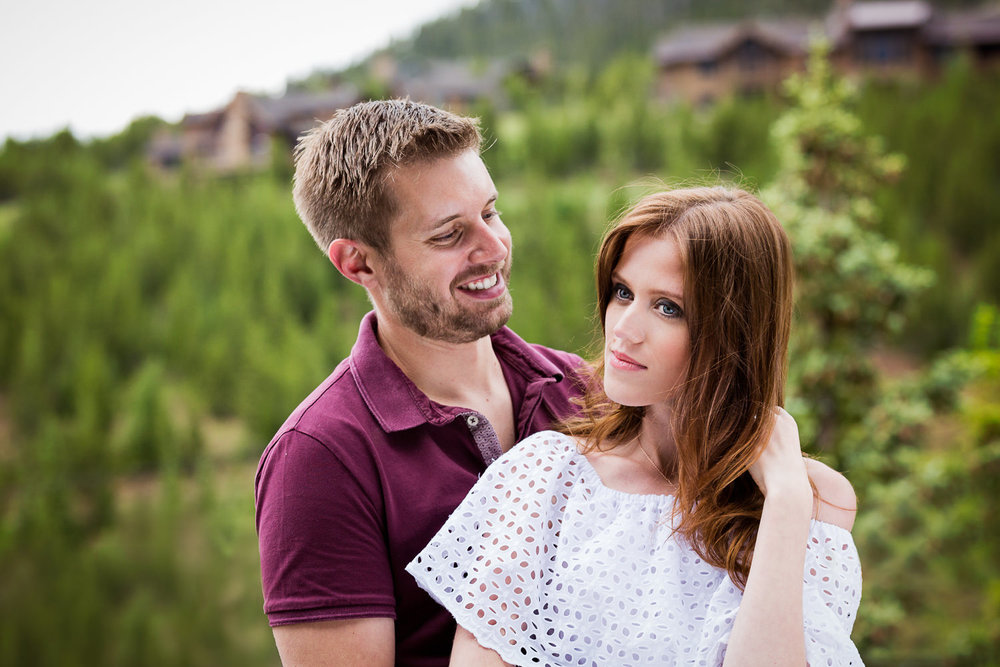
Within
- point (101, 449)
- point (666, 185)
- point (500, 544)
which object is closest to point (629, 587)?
point (500, 544)

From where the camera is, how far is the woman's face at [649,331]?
1555mm

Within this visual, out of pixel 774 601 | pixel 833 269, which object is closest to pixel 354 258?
pixel 774 601

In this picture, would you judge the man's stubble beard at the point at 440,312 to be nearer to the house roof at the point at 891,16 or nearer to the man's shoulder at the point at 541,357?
the man's shoulder at the point at 541,357

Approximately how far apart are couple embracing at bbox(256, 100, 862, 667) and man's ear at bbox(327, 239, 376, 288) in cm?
7

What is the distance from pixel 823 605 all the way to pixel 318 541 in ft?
2.85

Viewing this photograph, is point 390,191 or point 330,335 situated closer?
point 390,191

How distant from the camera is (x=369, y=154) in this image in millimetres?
1750

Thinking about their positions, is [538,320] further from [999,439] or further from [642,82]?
[642,82]

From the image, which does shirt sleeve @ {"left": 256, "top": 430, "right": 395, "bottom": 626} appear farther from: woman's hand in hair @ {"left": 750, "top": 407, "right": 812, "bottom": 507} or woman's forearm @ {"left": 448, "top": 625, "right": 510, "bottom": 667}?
woman's hand in hair @ {"left": 750, "top": 407, "right": 812, "bottom": 507}

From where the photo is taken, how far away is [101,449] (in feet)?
33.7

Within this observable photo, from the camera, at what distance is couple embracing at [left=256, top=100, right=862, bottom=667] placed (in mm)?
1478

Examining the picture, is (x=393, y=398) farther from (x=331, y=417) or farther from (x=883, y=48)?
(x=883, y=48)

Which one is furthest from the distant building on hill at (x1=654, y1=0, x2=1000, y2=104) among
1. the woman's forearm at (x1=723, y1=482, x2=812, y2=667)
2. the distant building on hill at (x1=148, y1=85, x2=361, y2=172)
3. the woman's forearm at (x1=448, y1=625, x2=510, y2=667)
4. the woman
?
the woman's forearm at (x1=448, y1=625, x2=510, y2=667)

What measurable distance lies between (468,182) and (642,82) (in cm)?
1899
